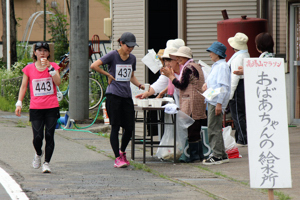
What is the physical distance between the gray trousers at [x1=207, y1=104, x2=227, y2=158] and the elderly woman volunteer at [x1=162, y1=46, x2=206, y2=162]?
0.26 m

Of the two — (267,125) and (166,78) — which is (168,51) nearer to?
(166,78)

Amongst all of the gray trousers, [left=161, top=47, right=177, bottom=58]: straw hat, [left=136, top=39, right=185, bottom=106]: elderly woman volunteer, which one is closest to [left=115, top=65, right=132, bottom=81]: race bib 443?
[left=136, top=39, right=185, bottom=106]: elderly woman volunteer

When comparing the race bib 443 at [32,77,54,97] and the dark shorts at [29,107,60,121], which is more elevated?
the race bib 443 at [32,77,54,97]

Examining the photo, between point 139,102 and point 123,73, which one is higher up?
point 123,73

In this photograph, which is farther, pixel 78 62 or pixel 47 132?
pixel 78 62

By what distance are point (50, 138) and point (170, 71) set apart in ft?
6.26

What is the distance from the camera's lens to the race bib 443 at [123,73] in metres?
8.33

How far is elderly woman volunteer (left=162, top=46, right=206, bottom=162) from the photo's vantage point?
862 centimetres

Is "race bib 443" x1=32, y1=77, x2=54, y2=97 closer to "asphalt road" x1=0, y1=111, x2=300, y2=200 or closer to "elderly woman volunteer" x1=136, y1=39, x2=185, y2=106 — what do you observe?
"asphalt road" x1=0, y1=111, x2=300, y2=200

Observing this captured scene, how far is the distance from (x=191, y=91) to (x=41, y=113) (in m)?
2.14

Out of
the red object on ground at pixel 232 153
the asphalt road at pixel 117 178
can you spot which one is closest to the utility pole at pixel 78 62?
the asphalt road at pixel 117 178

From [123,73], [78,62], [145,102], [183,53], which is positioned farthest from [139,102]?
[78,62]

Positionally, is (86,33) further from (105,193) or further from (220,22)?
(105,193)

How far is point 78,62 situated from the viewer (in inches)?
565
